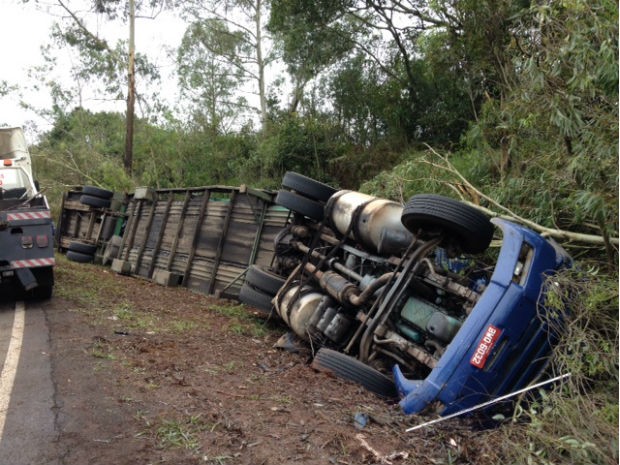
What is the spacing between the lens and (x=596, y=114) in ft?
14.7

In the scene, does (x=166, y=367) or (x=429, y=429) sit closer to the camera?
(x=429, y=429)

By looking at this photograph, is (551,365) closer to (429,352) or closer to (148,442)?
(429,352)

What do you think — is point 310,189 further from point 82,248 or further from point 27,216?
point 82,248

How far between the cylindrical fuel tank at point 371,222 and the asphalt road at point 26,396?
3303 millimetres

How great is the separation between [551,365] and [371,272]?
2.22 meters

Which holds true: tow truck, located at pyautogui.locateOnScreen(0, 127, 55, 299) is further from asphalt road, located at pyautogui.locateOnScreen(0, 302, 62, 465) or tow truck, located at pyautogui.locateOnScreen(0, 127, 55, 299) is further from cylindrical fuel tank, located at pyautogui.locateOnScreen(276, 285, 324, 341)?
cylindrical fuel tank, located at pyautogui.locateOnScreen(276, 285, 324, 341)

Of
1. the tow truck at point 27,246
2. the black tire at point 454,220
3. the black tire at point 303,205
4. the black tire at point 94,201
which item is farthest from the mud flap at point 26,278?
the black tire at point 94,201

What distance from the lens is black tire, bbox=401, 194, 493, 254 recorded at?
15.8ft

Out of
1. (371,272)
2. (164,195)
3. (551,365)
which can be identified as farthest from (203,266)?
(551,365)

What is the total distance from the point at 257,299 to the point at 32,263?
3.68 meters

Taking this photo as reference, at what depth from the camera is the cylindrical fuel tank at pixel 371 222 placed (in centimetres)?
577

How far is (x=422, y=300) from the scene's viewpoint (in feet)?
16.6

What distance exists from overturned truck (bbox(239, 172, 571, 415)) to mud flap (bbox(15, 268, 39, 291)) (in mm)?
3499

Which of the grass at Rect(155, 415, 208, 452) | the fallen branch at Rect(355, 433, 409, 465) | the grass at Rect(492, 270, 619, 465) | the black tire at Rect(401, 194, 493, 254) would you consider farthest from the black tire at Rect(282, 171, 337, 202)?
the fallen branch at Rect(355, 433, 409, 465)
